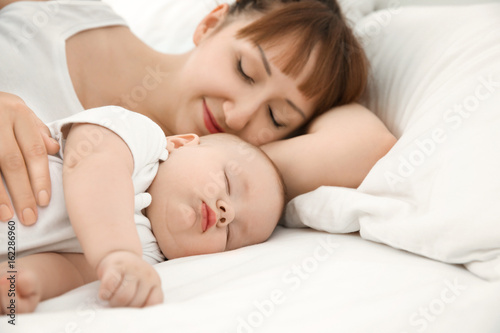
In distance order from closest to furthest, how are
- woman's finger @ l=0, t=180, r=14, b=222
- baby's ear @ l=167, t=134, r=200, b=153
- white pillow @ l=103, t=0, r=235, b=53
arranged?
woman's finger @ l=0, t=180, r=14, b=222
baby's ear @ l=167, t=134, r=200, b=153
white pillow @ l=103, t=0, r=235, b=53

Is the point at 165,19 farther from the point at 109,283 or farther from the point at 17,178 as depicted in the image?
the point at 109,283

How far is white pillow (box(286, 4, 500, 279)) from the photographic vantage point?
796 mm

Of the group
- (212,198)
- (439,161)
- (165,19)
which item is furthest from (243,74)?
(165,19)

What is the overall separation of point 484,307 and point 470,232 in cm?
14

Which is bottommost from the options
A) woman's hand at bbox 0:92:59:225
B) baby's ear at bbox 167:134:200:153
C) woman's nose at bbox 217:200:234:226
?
woman's nose at bbox 217:200:234:226

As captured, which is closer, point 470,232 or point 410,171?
point 470,232

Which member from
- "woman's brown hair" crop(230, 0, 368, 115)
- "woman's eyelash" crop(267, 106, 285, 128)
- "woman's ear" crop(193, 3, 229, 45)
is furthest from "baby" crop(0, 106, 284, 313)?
"woman's ear" crop(193, 3, 229, 45)

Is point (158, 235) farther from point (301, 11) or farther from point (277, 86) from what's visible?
point (301, 11)

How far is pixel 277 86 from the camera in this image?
1279 millimetres

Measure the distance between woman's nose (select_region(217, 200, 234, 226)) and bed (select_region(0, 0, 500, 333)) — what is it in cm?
7

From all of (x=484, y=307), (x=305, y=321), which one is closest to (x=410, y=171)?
(x=484, y=307)

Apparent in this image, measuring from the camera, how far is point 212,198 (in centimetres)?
94

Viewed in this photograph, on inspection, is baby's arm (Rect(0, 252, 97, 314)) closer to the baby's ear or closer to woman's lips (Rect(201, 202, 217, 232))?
woman's lips (Rect(201, 202, 217, 232))

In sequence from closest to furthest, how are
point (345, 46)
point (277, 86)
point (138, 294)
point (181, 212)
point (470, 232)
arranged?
point (138, 294)
point (470, 232)
point (181, 212)
point (277, 86)
point (345, 46)
